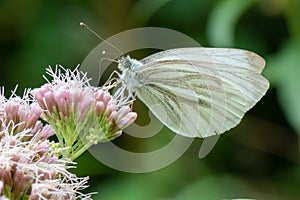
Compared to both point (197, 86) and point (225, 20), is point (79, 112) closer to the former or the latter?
point (197, 86)

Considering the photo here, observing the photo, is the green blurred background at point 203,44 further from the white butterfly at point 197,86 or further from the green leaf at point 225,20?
the white butterfly at point 197,86

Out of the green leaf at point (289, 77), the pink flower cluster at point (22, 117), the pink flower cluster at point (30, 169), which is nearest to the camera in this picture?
the pink flower cluster at point (30, 169)

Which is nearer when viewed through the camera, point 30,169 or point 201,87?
point 30,169

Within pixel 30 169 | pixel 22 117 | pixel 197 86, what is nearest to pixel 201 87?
pixel 197 86

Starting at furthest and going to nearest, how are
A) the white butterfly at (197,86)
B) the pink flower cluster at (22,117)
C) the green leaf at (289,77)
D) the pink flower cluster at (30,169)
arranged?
the green leaf at (289,77)
the white butterfly at (197,86)
the pink flower cluster at (22,117)
the pink flower cluster at (30,169)

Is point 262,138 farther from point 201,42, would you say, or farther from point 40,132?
point 40,132

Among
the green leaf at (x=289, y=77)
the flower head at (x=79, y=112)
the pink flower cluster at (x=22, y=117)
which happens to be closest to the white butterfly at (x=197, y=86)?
the flower head at (x=79, y=112)

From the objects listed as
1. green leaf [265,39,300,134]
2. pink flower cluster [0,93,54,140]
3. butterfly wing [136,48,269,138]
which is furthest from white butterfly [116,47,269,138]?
green leaf [265,39,300,134]
